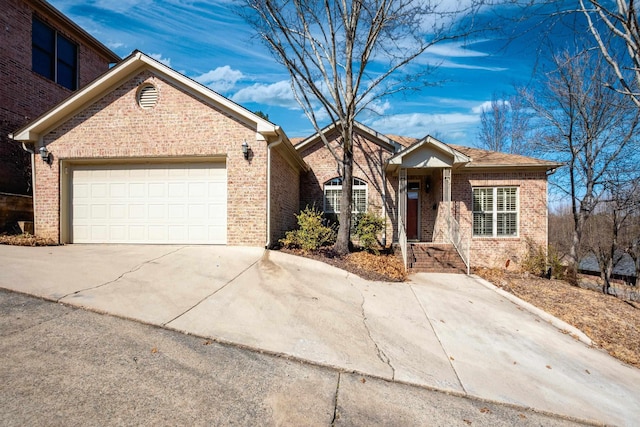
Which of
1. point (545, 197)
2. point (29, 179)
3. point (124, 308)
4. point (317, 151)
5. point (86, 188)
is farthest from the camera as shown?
point (317, 151)

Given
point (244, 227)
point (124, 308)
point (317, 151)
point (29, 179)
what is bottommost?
point (124, 308)

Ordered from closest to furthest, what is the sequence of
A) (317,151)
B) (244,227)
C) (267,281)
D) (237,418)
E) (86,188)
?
(237,418) < (267,281) < (244,227) < (86,188) < (317,151)

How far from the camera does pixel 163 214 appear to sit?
9.14 meters

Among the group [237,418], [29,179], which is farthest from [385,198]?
[29,179]

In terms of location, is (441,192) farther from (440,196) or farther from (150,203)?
(150,203)

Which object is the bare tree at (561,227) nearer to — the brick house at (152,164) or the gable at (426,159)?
the gable at (426,159)

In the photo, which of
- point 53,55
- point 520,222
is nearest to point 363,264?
point 520,222

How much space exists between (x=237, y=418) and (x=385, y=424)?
1324 millimetres

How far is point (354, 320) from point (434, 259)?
6088 millimetres

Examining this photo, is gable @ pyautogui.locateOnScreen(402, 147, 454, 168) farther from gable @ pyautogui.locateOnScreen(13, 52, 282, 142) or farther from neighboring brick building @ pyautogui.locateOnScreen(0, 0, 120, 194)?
neighboring brick building @ pyautogui.locateOnScreen(0, 0, 120, 194)

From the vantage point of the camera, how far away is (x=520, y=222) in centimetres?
1259

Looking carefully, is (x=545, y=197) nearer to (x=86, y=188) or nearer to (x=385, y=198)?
(x=385, y=198)

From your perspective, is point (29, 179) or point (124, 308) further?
point (29, 179)

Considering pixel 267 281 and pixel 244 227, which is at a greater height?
pixel 244 227
